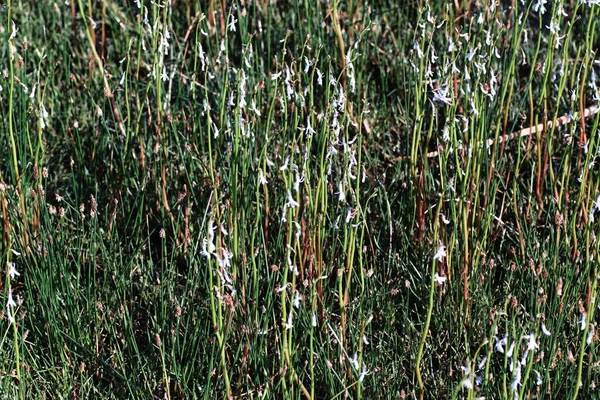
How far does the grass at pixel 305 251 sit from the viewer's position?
2135 mm

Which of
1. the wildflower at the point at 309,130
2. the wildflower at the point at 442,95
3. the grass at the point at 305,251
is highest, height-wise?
the wildflower at the point at 442,95

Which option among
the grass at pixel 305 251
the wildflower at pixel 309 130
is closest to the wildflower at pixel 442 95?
the grass at pixel 305 251

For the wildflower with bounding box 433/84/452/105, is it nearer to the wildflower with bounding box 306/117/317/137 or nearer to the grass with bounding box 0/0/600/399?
the grass with bounding box 0/0/600/399

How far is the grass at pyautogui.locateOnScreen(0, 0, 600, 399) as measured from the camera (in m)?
2.13

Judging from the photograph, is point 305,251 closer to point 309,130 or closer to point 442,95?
point 309,130

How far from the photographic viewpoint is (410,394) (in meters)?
2.29

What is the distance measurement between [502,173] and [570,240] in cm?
29

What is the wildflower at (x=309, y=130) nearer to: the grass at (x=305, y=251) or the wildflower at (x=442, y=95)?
the grass at (x=305, y=251)

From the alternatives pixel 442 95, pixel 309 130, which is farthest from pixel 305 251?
pixel 442 95

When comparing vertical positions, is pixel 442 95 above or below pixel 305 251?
above

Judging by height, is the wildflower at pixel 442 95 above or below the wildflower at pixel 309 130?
above

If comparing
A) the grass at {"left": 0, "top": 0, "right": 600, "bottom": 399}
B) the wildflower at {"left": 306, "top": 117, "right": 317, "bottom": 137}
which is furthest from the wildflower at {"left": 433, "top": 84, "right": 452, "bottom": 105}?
the wildflower at {"left": 306, "top": 117, "right": 317, "bottom": 137}

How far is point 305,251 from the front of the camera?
2.34 meters

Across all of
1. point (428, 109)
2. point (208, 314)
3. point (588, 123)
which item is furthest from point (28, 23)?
point (588, 123)
